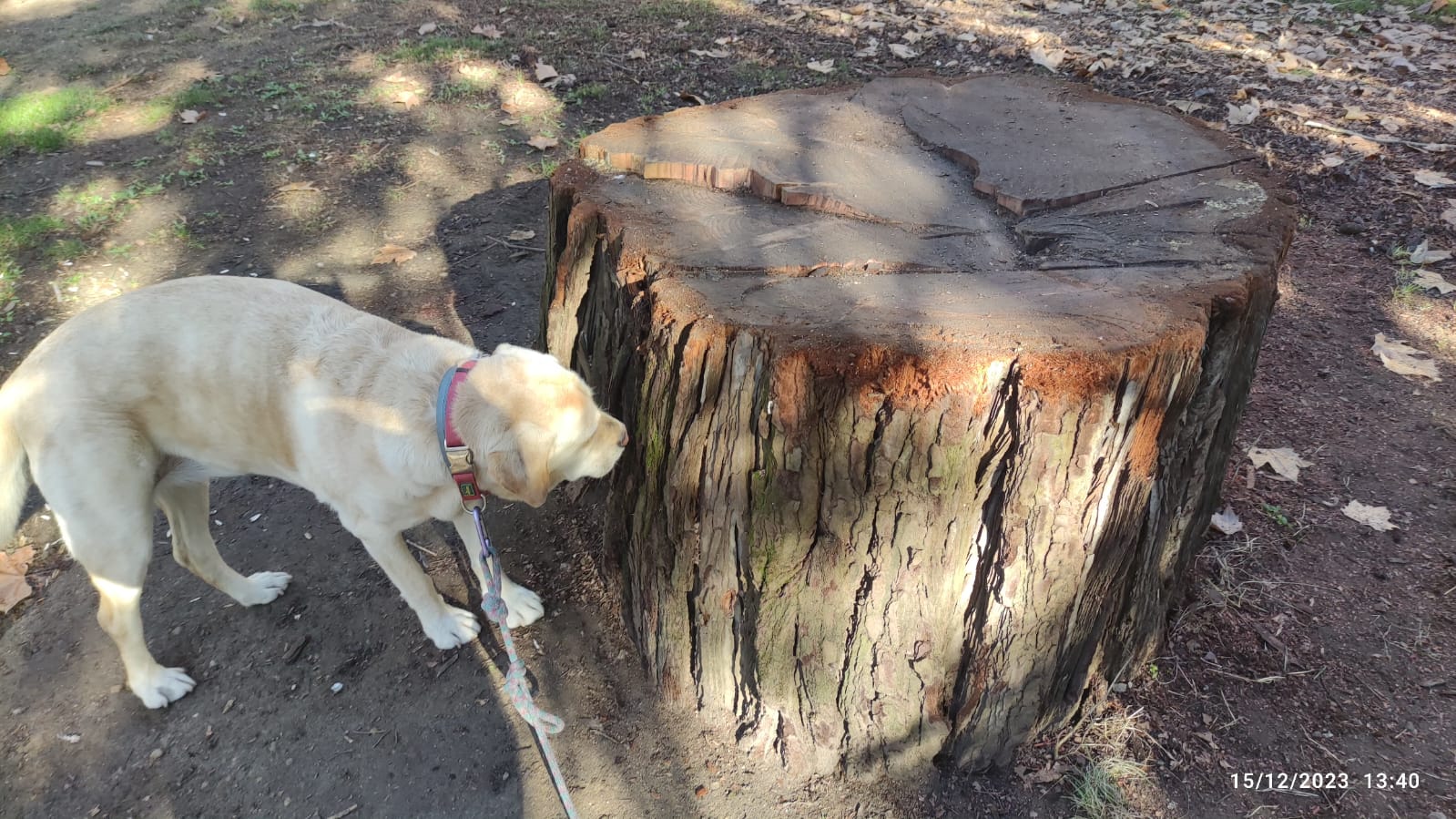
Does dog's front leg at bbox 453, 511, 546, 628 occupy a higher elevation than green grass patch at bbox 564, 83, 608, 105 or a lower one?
lower

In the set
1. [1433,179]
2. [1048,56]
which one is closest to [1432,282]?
[1433,179]

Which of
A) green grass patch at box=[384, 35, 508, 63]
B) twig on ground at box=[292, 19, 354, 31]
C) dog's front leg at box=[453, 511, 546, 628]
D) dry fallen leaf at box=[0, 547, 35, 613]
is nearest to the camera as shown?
dog's front leg at box=[453, 511, 546, 628]

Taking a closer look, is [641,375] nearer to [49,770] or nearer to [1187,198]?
[1187,198]

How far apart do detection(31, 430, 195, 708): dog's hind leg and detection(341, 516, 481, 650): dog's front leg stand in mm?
612

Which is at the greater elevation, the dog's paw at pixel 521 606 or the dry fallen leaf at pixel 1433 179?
the dry fallen leaf at pixel 1433 179

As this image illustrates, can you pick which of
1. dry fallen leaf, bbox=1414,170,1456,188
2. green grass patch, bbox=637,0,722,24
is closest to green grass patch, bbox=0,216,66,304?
green grass patch, bbox=637,0,722,24

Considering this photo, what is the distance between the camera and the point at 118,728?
105 inches

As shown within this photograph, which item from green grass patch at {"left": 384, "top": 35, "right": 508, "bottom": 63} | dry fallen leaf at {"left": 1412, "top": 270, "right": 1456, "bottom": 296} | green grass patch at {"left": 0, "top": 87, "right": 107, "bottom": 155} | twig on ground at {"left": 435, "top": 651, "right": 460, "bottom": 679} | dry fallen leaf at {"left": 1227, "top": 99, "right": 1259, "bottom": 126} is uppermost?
green grass patch at {"left": 384, "top": 35, "right": 508, "bottom": 63}

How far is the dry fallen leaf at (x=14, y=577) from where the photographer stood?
10.1 feet

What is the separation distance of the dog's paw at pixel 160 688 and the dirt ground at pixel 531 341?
0.06m

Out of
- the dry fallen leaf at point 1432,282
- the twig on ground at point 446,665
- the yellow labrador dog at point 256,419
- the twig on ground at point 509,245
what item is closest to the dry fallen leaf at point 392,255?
the twig on ground at point 509,245

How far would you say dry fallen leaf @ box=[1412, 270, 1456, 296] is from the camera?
14.1ft

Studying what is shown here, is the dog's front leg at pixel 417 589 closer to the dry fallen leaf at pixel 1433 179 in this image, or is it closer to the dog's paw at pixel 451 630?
the dog's paw at pixel 451 630

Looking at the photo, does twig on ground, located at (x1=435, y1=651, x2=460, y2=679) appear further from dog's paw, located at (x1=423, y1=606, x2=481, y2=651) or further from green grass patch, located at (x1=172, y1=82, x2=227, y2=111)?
green grass patch, located at (x1=172, y1=82, x2=227, y2=111)
